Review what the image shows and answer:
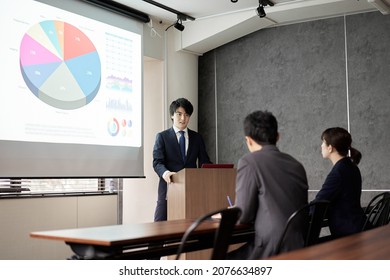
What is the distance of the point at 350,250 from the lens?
1.82 meters

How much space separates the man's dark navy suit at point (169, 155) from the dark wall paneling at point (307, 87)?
159 centimetres

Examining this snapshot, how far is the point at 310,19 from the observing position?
19.4 feet

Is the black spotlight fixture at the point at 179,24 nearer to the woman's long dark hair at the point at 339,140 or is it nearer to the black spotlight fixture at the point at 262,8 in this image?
the black spotlight fixture at the point at 262,8

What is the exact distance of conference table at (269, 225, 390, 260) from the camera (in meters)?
1.64

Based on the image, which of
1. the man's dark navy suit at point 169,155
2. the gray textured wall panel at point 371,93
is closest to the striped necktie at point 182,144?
the man's dark navy suit at point 169,155

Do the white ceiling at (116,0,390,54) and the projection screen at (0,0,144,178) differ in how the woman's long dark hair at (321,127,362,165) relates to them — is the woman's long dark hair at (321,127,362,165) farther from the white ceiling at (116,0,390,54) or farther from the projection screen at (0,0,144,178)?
the projection screen at (0,0,144,178)

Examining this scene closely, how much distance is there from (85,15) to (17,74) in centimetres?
106

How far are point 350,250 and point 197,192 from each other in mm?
1969

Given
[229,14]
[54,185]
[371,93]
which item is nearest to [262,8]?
[229,14]

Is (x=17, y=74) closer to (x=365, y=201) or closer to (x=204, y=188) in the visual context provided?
(x=204, y=188)

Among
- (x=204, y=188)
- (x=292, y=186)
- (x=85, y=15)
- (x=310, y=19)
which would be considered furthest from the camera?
(x=310, y=19)

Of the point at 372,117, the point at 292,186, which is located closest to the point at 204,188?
the point at 292,186

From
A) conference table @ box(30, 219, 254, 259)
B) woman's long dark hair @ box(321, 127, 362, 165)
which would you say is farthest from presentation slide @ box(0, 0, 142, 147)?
woman's long dark hair @ box(321, 127, 362, 165)

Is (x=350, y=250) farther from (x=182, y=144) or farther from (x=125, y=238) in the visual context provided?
(x=182, y=144)
